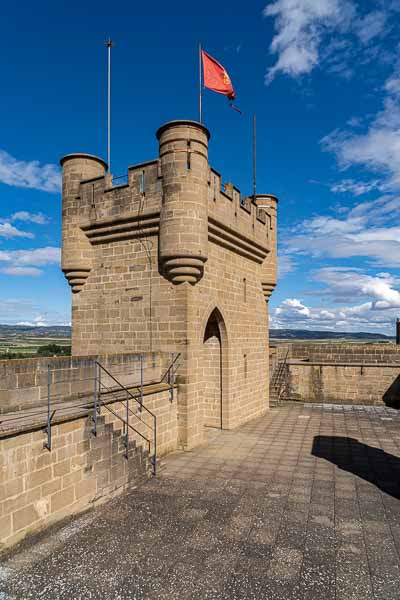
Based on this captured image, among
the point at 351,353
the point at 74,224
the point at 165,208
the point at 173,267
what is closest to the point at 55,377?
the point at 173,267

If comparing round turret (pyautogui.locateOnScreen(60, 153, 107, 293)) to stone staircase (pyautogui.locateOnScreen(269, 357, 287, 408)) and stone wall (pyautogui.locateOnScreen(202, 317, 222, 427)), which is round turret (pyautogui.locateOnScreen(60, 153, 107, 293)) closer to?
stone wall (pyautogui.locateOnScreen(202, 317, 222, 427))

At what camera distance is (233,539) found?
6.30 meters

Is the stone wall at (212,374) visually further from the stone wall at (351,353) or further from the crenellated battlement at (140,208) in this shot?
the stone wall at (351,353)

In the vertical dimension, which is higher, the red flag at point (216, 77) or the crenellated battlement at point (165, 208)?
the red flag at point (216, 77)

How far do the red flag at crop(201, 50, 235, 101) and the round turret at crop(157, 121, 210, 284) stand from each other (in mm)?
2554

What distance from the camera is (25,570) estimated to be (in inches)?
218

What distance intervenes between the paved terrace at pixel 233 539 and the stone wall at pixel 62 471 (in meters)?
0.28

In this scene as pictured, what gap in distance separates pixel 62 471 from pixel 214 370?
7.80 metres

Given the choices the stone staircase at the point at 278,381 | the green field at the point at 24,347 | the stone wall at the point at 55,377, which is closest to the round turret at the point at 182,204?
the stone wall at the point at 55,377

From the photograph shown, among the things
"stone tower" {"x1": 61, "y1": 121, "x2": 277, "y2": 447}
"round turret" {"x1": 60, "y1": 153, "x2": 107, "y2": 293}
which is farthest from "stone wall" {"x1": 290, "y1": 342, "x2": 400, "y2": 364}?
"round turret" {"x1": 60, "y1": 153, "x2": 107, "y2": 293}

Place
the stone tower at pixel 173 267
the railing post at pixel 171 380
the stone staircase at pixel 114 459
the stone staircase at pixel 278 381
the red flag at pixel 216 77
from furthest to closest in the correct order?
the stone staircase at pixel 278 381
the red flag at pixel 216 77
the stone tower at pixel 173 267
the railing post at pixel 171 380
the stone staircase at pixel 114 459

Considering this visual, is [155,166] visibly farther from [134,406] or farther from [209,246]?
[134,406]

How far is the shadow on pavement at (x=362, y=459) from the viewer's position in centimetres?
891

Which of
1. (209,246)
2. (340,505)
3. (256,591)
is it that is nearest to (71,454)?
(256,591)
